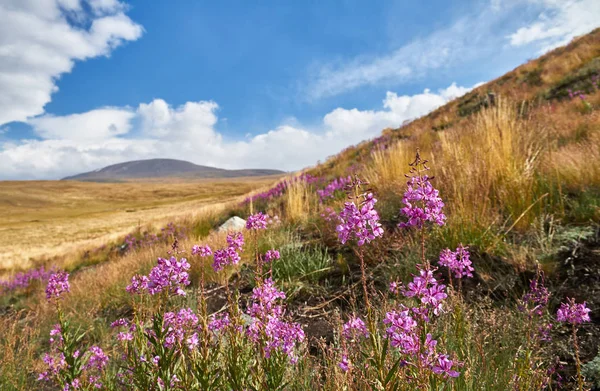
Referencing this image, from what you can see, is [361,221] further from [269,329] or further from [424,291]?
[269,329]

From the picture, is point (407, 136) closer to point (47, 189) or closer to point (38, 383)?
point (38, 383)

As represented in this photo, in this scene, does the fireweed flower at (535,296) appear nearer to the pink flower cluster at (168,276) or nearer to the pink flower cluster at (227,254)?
the pink flower cluster at (227,254)

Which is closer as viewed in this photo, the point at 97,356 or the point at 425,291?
the point at 425,291

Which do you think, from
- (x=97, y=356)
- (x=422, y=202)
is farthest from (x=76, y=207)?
(x=422, y=202)

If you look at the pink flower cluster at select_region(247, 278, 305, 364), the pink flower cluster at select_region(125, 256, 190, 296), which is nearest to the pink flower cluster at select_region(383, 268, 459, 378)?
the pink flower cluster at select_region(247, 278, 305, 364)

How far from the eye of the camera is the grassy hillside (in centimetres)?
153

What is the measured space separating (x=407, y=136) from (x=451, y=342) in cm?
1471

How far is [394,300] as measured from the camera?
248cm

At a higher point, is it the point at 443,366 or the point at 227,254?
the point at 227,254

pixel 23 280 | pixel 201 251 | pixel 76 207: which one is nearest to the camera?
pixel 201 251

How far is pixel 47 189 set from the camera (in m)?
114

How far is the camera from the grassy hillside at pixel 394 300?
5.03 feet

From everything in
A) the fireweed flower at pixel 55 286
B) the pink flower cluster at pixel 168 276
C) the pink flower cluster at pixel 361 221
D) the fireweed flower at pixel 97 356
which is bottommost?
the fireweed flower at pixel 97 356

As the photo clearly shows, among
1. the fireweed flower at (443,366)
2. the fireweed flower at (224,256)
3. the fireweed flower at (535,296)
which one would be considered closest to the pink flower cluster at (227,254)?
the fireweed flower at (224,256)
